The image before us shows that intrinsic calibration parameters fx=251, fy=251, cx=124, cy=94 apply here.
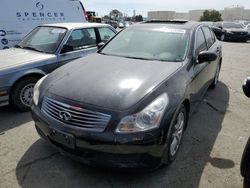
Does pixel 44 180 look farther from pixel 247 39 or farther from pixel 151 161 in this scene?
pixel 247 39

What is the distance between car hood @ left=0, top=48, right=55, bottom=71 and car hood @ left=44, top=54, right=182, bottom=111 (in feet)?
4.39

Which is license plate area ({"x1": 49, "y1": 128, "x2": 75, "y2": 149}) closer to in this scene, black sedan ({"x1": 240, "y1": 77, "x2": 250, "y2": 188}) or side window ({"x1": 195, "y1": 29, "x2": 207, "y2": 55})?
black sedan ({"x1": 240, "y1": 77, "x2": 250, "y2": 188})

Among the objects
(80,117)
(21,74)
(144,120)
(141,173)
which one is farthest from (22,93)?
(144,120)

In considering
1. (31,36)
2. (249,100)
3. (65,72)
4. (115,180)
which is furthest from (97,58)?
(249,100)

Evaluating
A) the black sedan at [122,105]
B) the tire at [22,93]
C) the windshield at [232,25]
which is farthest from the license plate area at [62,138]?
the windshield at [232,25]

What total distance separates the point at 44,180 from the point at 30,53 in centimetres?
292

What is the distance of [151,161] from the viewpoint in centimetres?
252

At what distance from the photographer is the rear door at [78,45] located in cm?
499

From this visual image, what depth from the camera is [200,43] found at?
4148 millimetres

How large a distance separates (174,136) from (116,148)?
864 millimetres

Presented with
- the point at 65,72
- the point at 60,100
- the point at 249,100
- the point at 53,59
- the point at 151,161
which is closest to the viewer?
the point at 151,161

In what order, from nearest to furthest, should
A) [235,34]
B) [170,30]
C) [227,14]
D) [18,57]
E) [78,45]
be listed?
1. [170,30]
2. [18,57]
3. [78,45]
4. [235,34]
5. [227,14]

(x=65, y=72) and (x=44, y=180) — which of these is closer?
(x=44, y=180)

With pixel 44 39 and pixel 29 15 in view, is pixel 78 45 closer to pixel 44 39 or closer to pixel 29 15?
pixel 44 39
